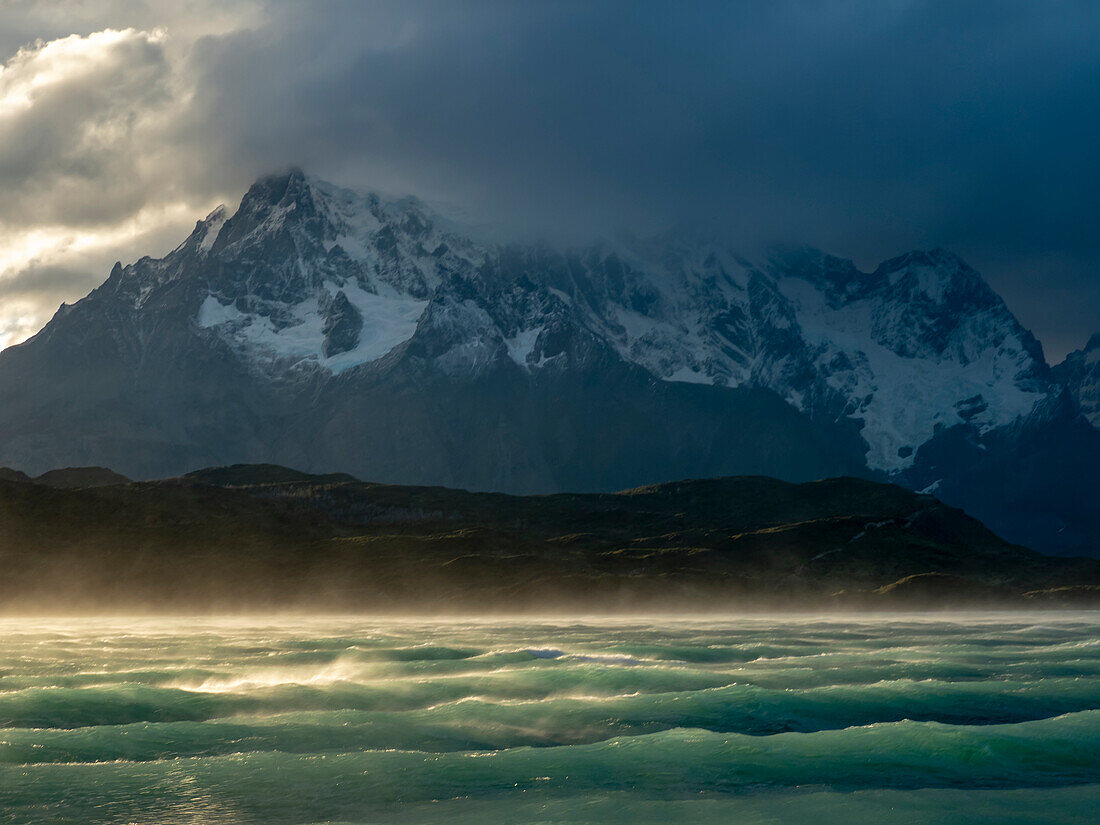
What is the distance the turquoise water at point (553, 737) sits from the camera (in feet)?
91.6

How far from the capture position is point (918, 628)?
9925cm

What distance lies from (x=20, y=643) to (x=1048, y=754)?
70.5 meters

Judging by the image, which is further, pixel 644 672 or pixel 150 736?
pixel 644 672

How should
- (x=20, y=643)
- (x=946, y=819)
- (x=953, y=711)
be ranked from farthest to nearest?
(x=20, y=643)
(x=953, y=711)
(x=946, y=819)

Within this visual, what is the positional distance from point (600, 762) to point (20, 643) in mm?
62427

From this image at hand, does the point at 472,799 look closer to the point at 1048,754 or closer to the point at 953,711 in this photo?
the point at 1048,754

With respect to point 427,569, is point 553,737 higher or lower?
lower

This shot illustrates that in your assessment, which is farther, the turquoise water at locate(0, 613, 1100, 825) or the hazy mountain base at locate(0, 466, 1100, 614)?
the hazy mountain base at locate(0, 466, 1100, 614)

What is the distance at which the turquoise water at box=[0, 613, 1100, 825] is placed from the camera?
91.6 ft

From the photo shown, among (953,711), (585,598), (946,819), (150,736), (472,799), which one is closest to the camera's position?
(946,819)

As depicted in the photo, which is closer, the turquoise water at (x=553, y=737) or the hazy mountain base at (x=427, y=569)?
the turquoise water at (x=553, y=737)

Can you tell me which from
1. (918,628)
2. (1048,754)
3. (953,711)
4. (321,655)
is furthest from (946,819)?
(918,628)

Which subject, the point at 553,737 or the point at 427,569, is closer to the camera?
the point at 553,737

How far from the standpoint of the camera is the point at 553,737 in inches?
1465
